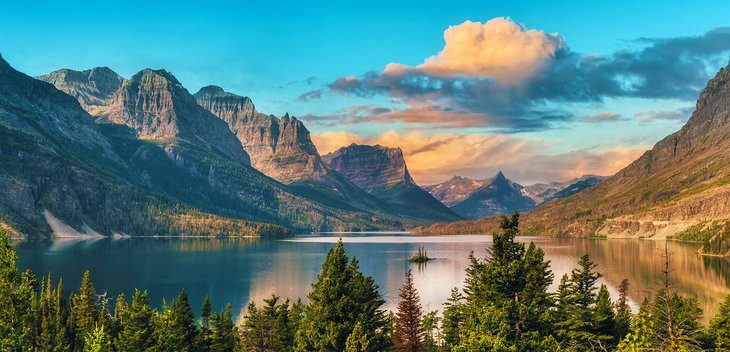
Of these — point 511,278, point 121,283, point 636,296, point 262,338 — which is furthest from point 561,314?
point 121,283

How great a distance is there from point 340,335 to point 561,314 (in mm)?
18648

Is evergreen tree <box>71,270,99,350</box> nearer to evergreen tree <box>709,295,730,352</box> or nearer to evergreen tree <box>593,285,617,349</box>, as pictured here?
evergreen tree <box>593,285,617,349</box>

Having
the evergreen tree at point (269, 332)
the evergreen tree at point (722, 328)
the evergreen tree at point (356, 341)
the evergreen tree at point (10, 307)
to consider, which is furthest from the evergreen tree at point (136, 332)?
the evergreen tree at point (722, 328)

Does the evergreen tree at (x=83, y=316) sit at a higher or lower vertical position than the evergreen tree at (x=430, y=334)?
higher

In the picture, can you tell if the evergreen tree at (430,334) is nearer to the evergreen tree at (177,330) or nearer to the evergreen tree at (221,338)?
the evergreen tree at (221,338)

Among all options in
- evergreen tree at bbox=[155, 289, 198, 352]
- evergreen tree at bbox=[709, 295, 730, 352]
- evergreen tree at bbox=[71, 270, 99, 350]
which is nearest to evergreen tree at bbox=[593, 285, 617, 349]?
evergreen tree at bbox=[709, 295, 730, 352]

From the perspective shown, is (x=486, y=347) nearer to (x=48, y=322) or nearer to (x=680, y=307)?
(x=680, y=307)

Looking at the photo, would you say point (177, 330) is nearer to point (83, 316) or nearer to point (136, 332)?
point (136, 332)

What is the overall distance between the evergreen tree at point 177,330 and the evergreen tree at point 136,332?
46.4 inches

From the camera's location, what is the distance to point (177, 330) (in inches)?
3031

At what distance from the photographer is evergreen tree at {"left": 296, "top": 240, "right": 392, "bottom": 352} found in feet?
164

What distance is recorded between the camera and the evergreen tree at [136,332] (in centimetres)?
7450

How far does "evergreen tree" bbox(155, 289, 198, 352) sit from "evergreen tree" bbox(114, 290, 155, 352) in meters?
1.18

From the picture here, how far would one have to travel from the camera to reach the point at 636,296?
152500 mm
